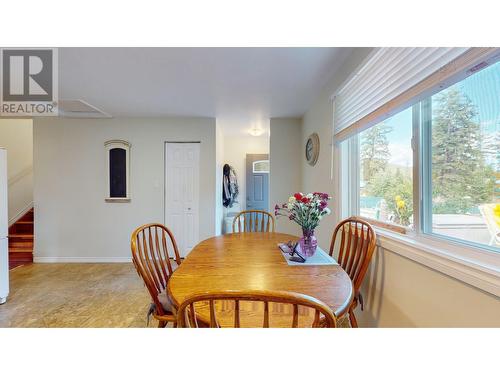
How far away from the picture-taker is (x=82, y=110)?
10.8 feet

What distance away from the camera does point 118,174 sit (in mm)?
3670

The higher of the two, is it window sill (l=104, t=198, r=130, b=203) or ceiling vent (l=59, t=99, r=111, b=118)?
ceiling vent (l=59, t=99, r=111, b=118)

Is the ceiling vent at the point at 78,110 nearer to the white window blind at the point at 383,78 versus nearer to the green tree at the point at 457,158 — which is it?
the white window blind at the point at 383,78

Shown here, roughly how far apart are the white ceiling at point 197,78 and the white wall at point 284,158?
1.20 feet

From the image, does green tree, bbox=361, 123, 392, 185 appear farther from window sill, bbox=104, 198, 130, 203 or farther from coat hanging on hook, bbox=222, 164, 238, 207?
window sill, bbox=104, 198, 130, 203

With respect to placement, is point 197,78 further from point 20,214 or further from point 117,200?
point 20,214

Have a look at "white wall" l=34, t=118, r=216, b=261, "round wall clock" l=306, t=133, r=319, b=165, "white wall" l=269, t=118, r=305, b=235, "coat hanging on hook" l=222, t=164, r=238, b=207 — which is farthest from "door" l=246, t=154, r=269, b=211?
"round wall clock" l=306, t=133, r=319, b=165

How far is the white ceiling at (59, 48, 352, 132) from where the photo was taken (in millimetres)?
1858

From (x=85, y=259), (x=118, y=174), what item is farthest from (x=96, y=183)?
(x=85, y=259)

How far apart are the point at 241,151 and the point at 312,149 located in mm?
2592

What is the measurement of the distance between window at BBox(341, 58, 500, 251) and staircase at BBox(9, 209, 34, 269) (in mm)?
5010
